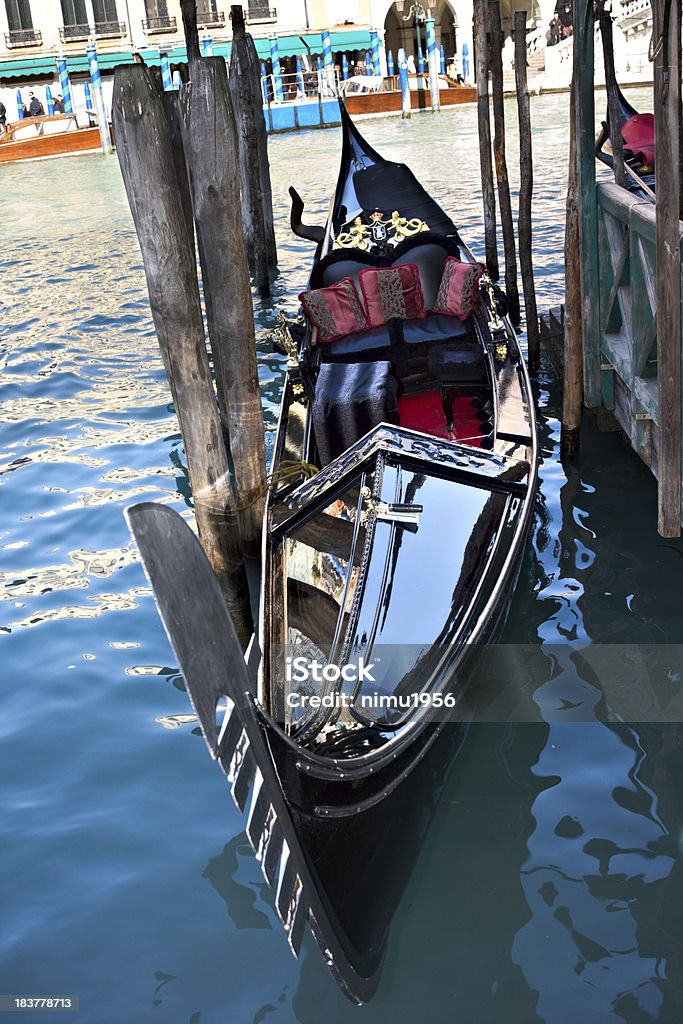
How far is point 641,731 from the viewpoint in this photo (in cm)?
269

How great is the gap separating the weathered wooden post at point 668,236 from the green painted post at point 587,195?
96cm

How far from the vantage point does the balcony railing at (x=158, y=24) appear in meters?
22.9

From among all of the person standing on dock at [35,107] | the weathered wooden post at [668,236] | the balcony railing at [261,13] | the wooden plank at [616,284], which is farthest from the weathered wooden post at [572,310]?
the balcony railing at [261,13]

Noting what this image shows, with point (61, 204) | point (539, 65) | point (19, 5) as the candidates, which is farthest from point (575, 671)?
point (19, 5)

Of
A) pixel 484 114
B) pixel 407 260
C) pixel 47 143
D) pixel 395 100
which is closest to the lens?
pixel 407 260

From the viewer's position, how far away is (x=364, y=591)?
2525mm

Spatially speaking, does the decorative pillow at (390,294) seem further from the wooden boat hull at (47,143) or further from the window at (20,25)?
the window at (20,25)

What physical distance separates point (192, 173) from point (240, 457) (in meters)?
0.85

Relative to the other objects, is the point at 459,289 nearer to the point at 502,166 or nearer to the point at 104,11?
the point at 502,166

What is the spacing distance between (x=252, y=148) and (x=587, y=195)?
3.63 meters

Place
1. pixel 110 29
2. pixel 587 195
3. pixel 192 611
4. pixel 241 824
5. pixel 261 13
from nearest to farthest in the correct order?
1. pixel 192 611
2. pixel 241 824
3. pixel 587 195
4. pixel 110 29
5. pixel 261 13

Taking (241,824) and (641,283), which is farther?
(641,283)

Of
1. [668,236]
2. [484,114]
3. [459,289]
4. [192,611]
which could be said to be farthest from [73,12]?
[192,611]

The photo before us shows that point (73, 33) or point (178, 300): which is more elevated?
point (73, 33)
